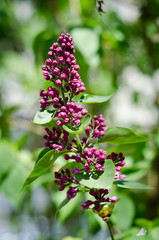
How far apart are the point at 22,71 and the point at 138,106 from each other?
1.29 m

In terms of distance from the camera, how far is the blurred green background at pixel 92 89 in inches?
45.3

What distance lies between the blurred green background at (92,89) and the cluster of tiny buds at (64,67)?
0.16m

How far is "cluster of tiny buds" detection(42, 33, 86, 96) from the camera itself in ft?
1.88

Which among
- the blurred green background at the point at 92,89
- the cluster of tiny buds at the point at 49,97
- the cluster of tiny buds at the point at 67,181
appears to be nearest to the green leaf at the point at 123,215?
the blurred green background at the point at 92,89

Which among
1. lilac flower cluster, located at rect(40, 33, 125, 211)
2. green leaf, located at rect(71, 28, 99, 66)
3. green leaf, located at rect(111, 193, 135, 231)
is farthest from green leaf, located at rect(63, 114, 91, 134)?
green leaf, located at rect(71, 28, 99, 66)

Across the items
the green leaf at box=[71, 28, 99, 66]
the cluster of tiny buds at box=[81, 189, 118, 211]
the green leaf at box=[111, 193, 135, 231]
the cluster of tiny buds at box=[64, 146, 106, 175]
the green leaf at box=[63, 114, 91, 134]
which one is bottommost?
the green leaf at box=[111, 193, 135, 231]

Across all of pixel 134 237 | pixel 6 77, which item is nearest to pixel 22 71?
pixel 6 77

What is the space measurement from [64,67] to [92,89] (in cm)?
153

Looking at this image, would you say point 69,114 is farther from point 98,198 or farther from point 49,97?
point 98,198

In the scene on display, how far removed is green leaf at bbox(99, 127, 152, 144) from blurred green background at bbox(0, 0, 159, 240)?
0.86ft

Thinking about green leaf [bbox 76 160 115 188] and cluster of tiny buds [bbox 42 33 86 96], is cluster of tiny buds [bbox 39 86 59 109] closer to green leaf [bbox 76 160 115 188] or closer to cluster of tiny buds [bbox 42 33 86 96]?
cluster of tiny buds [bbox 42 33 86 96]

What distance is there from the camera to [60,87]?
0.58 m

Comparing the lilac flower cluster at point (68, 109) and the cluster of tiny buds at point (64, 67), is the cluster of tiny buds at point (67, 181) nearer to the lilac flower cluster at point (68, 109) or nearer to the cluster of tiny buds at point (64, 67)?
the lilac flower cluster at point (68, 109)

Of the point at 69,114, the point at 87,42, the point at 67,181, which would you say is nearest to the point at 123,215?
the point at 67,181
